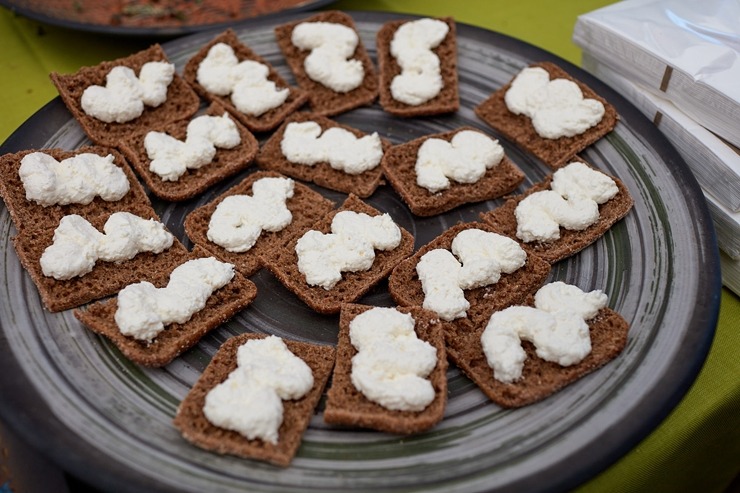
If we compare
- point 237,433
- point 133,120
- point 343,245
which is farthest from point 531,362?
point 133,120

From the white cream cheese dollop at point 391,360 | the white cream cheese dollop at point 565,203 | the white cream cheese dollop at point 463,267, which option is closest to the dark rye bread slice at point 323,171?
the white cream cheese dollop at point 463,267

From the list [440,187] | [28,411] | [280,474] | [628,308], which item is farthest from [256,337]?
[628,308]

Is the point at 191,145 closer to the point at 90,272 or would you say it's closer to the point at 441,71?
the point at 90,272

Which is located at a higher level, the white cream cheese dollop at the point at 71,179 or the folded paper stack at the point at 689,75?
the white cream cheese dollop at the point at 71,179

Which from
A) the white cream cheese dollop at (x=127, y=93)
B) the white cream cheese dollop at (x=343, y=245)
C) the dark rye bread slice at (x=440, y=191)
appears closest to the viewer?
the white cream cheese dollop at (x=343, y=245)

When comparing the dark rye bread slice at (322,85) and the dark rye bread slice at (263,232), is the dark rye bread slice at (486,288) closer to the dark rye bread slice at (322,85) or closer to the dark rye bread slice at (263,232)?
the dark rye bread slice at (263,232)

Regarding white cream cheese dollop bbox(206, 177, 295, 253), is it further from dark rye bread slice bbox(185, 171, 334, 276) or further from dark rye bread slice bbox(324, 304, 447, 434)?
dark rye bread slice bbox(324, 304, 447, 434)

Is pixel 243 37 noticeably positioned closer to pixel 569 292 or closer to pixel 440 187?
pixel 440 187
